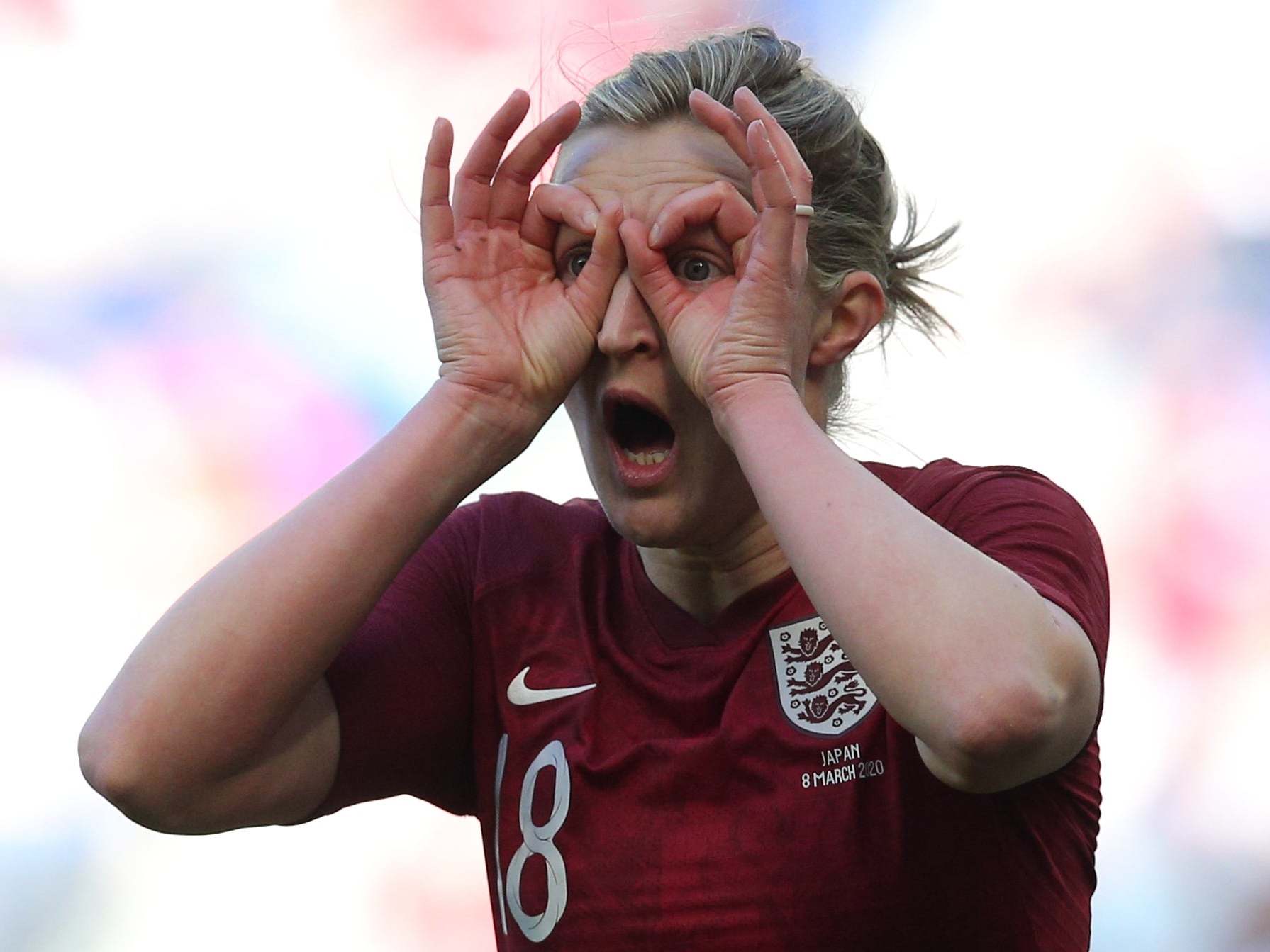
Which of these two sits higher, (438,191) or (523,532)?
(438,191)

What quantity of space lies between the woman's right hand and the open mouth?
0.06m

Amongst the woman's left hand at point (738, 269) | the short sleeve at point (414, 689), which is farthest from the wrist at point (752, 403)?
the short sleeve at point (414, 689)

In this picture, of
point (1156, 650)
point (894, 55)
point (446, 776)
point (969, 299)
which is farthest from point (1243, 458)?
point (446, 776)

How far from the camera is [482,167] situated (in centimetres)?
136

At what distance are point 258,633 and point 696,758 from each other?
0.36m

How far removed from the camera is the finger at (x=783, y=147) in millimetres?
1249

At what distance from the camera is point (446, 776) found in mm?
1438

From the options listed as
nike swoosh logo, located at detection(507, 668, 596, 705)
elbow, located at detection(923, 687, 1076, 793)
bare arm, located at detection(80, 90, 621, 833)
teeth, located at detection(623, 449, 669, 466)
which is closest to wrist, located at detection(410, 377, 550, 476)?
bare arm, located at detection(80, 90, 621, 833)

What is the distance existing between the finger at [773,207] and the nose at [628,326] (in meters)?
0.14

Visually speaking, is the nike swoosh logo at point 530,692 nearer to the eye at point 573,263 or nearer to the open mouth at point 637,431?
the open mouth at point 637,431

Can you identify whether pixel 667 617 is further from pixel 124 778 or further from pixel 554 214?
pixel 124 778

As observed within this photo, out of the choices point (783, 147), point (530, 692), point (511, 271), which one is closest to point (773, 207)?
point (783, 147)

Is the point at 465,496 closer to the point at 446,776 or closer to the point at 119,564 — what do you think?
the point at 446,776

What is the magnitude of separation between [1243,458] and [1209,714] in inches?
16.7
